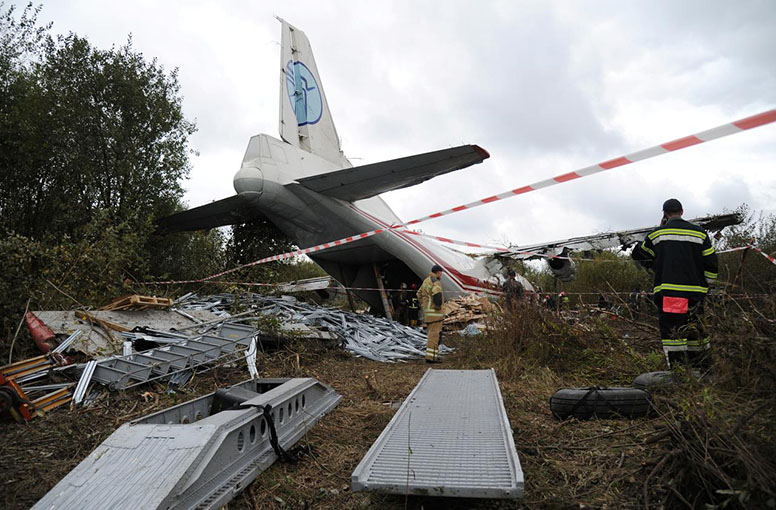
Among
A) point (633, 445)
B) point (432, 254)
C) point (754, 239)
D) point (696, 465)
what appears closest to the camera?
point (696, 465)

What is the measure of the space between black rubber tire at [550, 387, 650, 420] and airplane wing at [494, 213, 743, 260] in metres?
5.89

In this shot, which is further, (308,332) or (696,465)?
(308,332)

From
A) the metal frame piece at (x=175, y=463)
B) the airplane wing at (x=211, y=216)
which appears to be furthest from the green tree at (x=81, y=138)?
the metal frame piece at (x=175, y=463)

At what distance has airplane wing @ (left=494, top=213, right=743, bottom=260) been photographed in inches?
355

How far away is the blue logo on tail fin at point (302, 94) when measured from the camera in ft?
39.4

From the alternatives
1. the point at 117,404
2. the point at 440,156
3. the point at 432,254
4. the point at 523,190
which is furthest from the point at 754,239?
the point at 117,404

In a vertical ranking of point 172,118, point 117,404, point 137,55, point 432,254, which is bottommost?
point 117,404

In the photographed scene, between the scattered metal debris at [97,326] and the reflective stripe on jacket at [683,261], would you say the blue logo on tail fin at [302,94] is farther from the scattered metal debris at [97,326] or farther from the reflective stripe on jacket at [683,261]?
the reflective stripe on jacket at [683,261]

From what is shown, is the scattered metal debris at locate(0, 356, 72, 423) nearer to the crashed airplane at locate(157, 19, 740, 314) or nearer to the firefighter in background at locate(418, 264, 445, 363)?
the firefighter in background at locate(418, 264, 445, 363)

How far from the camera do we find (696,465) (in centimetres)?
206

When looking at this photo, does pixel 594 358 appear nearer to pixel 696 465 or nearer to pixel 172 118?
pixel 696 465

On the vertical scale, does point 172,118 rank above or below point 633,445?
above

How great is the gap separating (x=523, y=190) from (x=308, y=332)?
424cm

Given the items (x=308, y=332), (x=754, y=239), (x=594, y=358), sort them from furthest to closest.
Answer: (x=754, y=239), (x=308, y=332), (x=594, y=358)
